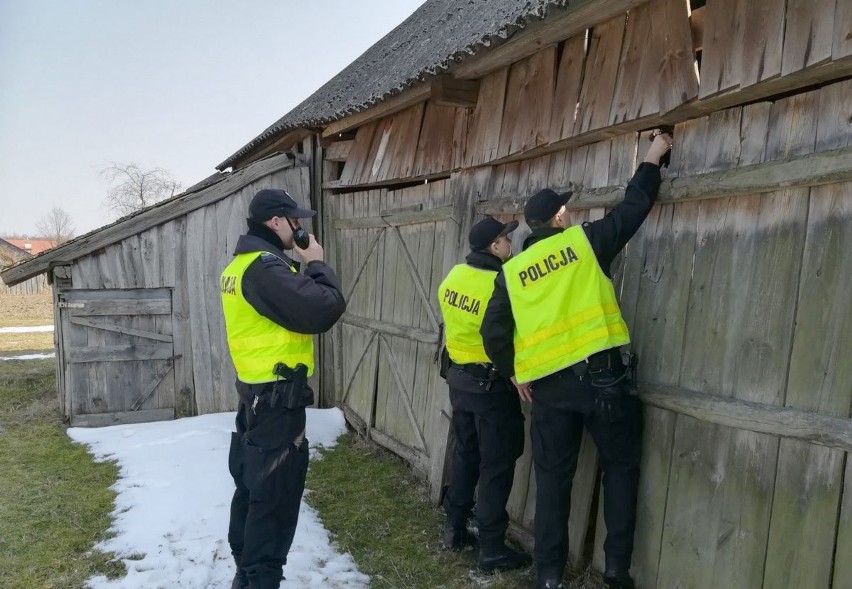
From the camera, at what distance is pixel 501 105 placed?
4.58 m

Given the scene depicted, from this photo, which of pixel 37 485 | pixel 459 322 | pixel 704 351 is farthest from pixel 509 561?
pixel 37 485

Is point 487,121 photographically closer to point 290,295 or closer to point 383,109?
point 383,109

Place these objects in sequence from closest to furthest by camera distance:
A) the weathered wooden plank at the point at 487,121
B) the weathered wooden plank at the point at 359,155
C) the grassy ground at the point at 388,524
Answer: the grassy ground at the point at 388,524, the weathered wooden plank at the point at 487,121, the weathered wooden plank at the point at 359,155

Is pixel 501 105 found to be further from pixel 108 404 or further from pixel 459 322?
pixel 108 404

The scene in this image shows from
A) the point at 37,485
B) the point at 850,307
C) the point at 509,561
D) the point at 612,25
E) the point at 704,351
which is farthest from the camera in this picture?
the point at 37,485

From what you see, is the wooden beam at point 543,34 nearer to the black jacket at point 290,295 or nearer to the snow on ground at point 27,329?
the black jacket at point 290,295

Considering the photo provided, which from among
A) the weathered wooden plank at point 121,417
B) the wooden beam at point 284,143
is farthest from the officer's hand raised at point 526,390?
the weathered wooden plank at point 121,417

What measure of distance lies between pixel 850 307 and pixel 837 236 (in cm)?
29

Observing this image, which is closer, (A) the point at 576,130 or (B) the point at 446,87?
(A) the point at 576,130

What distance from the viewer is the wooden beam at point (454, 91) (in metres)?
4.73

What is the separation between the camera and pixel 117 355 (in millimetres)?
7664

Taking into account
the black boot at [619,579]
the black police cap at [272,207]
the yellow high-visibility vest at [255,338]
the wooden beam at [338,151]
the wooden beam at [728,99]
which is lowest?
the black boot at [619,579]

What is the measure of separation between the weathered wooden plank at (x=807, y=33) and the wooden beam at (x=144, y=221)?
20.6 feet

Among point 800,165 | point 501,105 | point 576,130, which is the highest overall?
point 501,105
